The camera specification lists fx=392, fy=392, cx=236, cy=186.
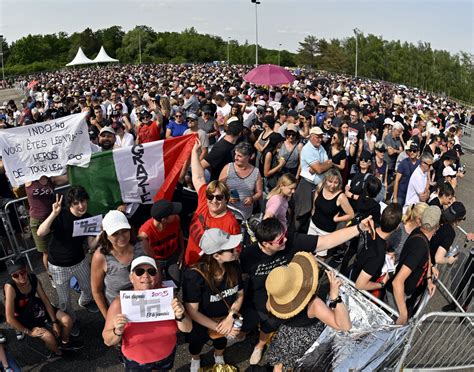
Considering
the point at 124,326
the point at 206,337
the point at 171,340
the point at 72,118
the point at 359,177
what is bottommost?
the point at 206,337

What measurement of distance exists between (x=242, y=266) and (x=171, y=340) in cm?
88

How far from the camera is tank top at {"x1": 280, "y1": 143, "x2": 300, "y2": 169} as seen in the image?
270 inches

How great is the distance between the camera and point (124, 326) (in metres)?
2.98

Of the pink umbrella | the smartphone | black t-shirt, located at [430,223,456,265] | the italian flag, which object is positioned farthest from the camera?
the pink umbrella

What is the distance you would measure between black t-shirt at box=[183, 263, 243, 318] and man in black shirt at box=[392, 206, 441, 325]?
150 centimetres

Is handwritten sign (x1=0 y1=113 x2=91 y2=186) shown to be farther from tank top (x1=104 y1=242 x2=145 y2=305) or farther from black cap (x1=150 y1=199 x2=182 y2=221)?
tank top (x1=104 y1=242 x2=145 y2=305)

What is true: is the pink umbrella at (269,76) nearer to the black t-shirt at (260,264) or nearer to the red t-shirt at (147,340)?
the black t-shirt at (260,264)

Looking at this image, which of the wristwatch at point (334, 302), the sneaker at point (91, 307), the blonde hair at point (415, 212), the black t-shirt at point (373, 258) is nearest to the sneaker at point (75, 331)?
the sneaker at point (91, 307)

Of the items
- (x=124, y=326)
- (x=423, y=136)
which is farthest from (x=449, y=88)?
(x=124, y=326)

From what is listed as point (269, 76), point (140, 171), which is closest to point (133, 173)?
point (140, 171)

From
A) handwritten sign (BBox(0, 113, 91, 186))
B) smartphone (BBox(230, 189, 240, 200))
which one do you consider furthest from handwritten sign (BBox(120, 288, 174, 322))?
handwritten sign (BBox(0, 113, 91, 186))

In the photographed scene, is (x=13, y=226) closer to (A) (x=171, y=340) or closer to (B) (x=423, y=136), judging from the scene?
(A) (x=171, y=340)

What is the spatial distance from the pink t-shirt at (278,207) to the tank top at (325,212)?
2.33 ft

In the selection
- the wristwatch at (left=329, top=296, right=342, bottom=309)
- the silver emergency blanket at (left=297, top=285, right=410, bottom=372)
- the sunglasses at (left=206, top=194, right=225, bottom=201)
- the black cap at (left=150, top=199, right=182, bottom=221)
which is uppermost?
the sunglasses at (left=206, top=194, right=225, bottom=201)
